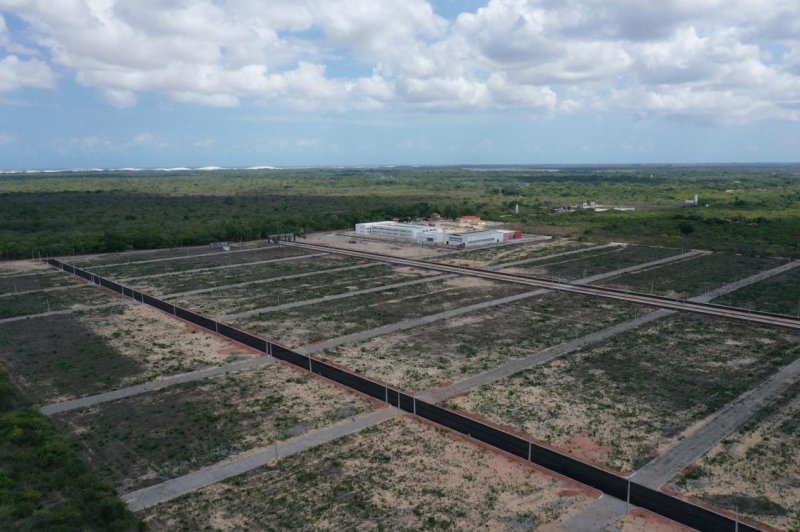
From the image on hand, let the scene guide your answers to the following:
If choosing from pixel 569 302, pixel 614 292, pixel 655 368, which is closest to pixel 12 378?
pixel 655 368

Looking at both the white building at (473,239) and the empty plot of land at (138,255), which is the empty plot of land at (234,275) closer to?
the empty plot of land at (138,255)

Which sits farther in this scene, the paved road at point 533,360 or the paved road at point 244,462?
the paved road at point 533,360

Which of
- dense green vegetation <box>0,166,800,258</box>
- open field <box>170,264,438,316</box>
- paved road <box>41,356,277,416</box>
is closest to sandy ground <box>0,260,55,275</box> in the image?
dense green vegetation <box>0,166,800,258</box>

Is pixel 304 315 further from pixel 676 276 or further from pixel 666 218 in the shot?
pixel 666 218

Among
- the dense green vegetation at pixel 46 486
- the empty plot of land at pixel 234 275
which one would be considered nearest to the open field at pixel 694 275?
the empty plot of land at pixel 234 275

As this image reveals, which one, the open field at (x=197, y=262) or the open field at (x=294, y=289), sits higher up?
the open field at (x=197, y=262)

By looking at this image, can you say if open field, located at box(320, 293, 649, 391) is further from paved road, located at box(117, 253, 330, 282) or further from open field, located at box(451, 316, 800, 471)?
paved road, located at box(117, 253, 330, 282)

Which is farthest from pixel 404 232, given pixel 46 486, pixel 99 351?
pixel 46 486
